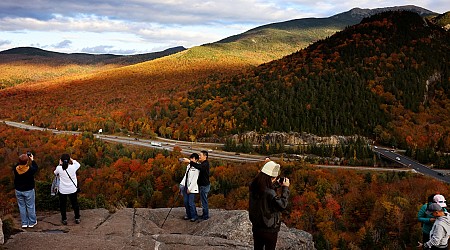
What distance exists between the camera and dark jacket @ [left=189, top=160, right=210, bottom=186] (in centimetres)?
1577

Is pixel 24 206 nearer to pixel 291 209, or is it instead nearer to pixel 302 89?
pixel 291 209

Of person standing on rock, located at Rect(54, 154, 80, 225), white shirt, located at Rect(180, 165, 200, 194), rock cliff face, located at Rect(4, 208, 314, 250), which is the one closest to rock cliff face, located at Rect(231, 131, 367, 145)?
rock cliff face, located at Rect(4, 208, 314, 250)

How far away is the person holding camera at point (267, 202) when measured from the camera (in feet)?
30.5

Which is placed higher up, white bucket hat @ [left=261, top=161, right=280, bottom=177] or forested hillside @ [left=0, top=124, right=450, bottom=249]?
white bucket hat @ [left=261, top=161, right=280, bottom=177]

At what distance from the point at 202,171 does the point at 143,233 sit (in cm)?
355

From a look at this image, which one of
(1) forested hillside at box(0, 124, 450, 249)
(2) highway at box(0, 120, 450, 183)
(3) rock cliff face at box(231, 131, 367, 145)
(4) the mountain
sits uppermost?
(4) the mountain

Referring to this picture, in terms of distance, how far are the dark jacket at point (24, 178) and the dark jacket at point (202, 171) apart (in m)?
6.17

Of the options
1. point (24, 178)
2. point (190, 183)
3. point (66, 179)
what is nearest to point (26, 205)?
point (24, 178)

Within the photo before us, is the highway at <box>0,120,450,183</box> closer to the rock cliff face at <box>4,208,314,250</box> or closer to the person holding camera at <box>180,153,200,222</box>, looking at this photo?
the rock cliff face at <box>4,208,314,250</box>

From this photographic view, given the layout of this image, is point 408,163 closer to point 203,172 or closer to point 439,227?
point 203,172

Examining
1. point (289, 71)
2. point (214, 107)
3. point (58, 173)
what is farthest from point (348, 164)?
point (58, 173)

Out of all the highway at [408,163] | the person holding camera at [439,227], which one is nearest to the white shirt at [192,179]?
the person holding camera at [439,227]

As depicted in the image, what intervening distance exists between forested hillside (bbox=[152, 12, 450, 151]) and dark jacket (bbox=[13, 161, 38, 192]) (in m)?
107

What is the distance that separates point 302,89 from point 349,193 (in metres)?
70.3
